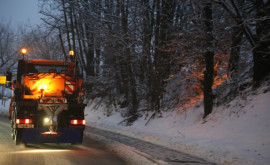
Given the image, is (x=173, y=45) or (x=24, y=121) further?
(x=173, y=45)

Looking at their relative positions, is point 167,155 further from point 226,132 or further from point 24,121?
point 24,121

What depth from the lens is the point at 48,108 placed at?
1138 centimetres

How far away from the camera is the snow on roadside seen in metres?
9.96

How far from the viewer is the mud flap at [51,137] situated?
1109 centimetres

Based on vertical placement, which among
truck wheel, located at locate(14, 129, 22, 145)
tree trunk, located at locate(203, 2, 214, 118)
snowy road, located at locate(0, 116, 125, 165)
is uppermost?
tree trunk, located at locate(203, 2, 214, 118)

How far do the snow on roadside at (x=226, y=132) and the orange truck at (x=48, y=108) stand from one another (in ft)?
10.7

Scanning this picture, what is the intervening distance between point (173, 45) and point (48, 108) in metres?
7.91

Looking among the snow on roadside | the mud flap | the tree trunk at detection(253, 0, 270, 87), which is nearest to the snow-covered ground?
the snow on roadside

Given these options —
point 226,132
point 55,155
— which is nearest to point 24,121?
point 55,155

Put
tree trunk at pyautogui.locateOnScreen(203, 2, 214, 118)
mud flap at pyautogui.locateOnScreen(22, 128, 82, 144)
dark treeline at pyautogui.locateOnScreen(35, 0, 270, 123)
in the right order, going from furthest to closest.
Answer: tree trunk at pyautogui.locateOnScreen(203, 2, 214, 118) < dark treeline at pyautogui.locateOnScreen(35, 0, 270, 123) < mud flap at pyautogui.locateOnScreen(22, 128, 82, 144)

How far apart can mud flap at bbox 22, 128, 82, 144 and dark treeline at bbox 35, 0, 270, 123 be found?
652 cm

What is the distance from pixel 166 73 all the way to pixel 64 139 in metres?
9.99

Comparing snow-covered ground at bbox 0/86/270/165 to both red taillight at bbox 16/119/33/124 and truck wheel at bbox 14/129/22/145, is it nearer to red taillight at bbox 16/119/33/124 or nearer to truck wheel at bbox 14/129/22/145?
red taillight at bbox 16/119/33/124

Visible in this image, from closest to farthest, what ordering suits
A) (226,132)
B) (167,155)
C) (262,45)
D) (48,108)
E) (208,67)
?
(167,155), (48,108), (226,132), (262,45), (208,67)
